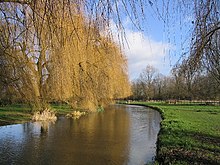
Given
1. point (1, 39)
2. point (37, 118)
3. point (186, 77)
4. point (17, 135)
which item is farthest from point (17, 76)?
point (37, 118)

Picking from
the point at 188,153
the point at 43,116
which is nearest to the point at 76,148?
the point at 188,153

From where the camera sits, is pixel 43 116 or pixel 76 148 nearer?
pixel 76 148

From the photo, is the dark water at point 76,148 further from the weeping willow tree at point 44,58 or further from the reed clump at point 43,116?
the reed clump at point 43,116

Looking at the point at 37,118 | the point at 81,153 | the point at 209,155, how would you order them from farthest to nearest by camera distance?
the point at 37,118, the point at 81,153, the point at 209,155

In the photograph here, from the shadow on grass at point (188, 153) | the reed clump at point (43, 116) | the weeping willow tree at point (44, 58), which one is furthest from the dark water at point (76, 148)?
the reed clump at point (43, 116)

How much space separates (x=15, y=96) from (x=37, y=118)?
8288mm

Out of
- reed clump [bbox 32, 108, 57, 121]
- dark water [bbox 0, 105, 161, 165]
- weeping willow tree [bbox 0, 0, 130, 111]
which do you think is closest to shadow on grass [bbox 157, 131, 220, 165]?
dark water [bbox 0, 105, 161, 165]

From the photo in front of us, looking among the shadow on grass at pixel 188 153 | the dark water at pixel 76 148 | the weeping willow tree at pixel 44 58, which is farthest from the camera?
the dark water at pixel 76 148

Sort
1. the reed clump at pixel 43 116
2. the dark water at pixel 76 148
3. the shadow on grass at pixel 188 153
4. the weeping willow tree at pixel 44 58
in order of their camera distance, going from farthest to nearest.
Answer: the reed clump at pixel 43 116
the dark water at pixel 76 148
the shadow on grass at pixel 188 153
the weeping willow tree at pixel 44 58

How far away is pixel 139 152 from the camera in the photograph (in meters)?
8.15

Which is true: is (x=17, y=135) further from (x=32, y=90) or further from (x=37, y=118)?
(x=37, y=118)

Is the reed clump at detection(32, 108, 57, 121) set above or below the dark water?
above

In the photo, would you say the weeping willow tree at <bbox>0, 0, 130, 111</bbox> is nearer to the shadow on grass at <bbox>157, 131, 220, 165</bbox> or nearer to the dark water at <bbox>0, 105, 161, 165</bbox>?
the dark water at <bbox>0, 105, 161, 165</bbox>

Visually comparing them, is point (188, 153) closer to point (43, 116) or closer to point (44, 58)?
point (44, 58)
